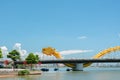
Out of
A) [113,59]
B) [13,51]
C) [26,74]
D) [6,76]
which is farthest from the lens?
[113,59]

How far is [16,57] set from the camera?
14700 cm

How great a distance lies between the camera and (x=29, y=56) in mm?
147125

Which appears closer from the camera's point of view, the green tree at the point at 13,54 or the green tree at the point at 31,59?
the green tree at the point at 13,54

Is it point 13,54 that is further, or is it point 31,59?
point 31,59

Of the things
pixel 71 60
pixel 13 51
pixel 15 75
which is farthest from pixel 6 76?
pixel 71 60

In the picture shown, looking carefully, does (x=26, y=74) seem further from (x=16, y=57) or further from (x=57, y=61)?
(x=57, y=61)

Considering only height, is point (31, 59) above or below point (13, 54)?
below

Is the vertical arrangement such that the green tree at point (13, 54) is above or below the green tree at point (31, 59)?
above

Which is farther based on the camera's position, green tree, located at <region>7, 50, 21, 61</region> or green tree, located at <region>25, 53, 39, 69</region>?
green tree, located at <region>25, 53, 39, 69</region>

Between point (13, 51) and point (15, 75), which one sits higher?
point (13, 51)

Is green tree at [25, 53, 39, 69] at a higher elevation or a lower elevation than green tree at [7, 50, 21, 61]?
lower

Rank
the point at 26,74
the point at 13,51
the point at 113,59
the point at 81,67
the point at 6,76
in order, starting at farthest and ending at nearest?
the point at 81,67 < the point at 113,59 < the point at 13,51 < the point at 26,74 < the point at 6,76

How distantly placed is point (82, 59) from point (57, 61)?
1223 centimetres

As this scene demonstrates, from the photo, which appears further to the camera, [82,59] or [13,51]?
[82,59]
